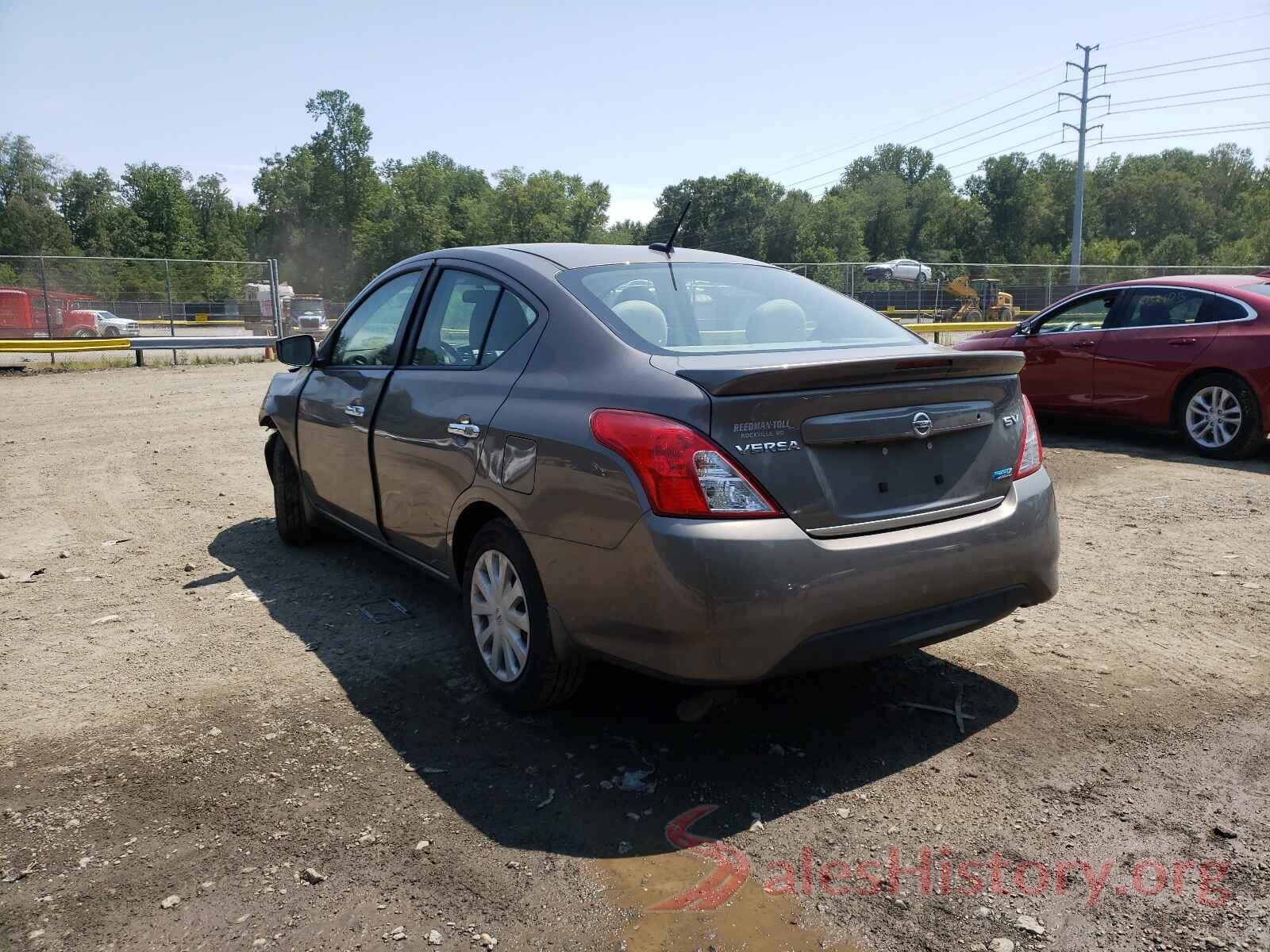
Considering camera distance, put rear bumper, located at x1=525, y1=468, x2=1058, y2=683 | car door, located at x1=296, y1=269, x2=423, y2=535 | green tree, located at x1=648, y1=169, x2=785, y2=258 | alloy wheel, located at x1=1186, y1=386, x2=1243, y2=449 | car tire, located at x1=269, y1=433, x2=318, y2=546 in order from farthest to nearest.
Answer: green tree, located at x1=648, y1=169, x2=785, y2=258 → alloy wheel, located at x1=1186, y1=386, x2=1243, y2=449 → car tire, located at x1=269, y1=433, x2=318, y2=546 → car door, located at x1=296, y1=269, x2=423, y2=535 → rear bumper, located at x1=525, y1=468, x2=1058, y2=683

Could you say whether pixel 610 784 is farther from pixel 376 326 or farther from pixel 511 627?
pixel 376 326

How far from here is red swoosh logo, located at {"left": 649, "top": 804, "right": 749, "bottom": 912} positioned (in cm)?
251

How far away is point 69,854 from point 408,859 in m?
0.99

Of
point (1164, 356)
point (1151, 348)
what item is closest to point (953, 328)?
point (1151, 348)

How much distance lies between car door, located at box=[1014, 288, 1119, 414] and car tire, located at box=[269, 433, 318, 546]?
656cm

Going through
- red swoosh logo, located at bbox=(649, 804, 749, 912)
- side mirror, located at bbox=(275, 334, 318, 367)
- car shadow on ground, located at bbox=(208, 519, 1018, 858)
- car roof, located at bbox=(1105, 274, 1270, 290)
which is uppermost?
car roof, located at bbox=(1105, 274, 1270, 290)

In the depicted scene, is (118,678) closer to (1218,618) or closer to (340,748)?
(340,748)

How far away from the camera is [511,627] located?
353 centimetres

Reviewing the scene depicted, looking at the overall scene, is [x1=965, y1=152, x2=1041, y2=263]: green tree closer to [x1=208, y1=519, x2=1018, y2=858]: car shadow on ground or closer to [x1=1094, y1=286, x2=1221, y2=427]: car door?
[x1=1094, y1=286, x2=1221, y2=427]: car door

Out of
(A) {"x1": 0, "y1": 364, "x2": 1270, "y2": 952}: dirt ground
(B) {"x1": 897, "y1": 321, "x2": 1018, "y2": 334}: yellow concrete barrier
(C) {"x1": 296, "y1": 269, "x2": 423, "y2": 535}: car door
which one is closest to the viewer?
(A) {"x1": 0, "y1": 364, "x2": 1270, "y2": 952}: dirt ground

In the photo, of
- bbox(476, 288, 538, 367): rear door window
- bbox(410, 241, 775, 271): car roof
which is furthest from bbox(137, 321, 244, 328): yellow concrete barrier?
bbox(476, 288, 538, 367): rear door window

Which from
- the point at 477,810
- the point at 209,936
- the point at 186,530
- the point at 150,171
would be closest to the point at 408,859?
the point at 477,810

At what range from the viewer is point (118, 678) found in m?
4.06

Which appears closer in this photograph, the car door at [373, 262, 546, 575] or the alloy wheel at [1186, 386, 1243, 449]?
the car door at [373, 262, 546, 575]
